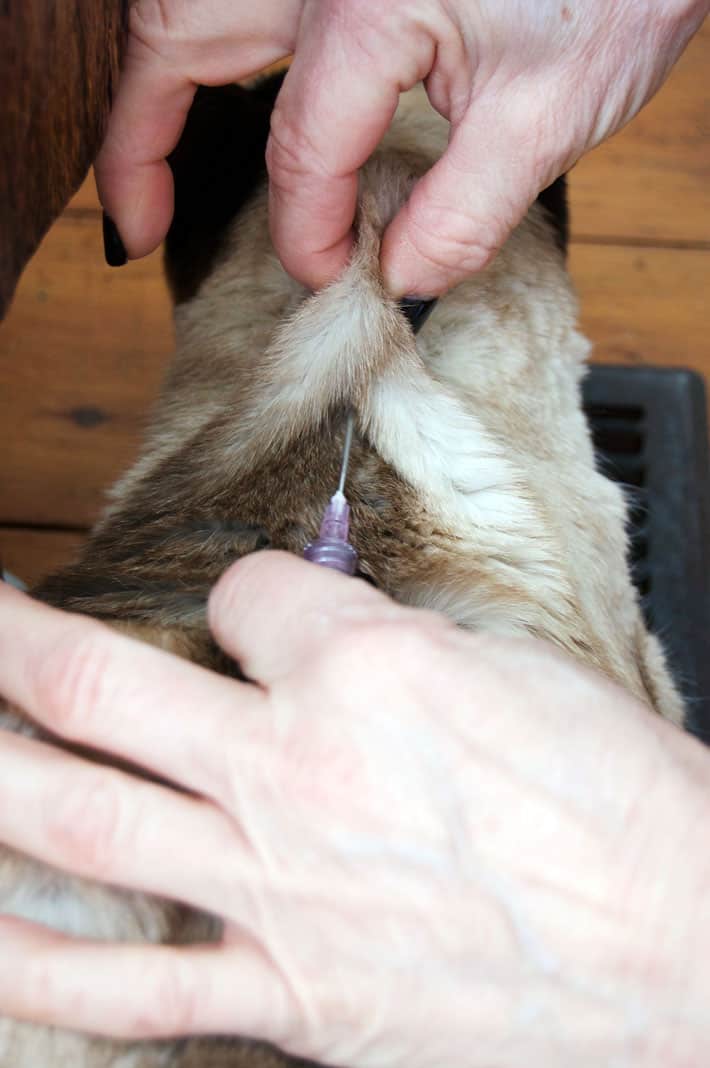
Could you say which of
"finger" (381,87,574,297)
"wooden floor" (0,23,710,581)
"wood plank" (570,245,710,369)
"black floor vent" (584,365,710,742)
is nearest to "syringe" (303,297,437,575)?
"finger" (381,87,574,297)

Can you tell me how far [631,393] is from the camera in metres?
1.20

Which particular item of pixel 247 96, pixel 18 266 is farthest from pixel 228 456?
pixel 247 96

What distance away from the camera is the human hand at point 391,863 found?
0.43 m

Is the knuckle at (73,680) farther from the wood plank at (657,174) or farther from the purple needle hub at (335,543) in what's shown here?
the wood plank at (657,174)

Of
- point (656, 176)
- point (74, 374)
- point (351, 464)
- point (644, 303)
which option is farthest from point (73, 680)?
point (656, 176)

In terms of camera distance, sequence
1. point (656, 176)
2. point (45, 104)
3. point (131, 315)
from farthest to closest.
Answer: point (656, 176) → point (131, 315) → point (45, 104)

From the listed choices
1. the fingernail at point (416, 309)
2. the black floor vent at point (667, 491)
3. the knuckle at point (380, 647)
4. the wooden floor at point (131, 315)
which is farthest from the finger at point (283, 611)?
the wooden floor at point (131, 315)

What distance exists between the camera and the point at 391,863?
1.44 feet

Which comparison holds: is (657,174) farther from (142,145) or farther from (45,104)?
(45,104)

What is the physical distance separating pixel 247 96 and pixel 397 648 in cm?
61

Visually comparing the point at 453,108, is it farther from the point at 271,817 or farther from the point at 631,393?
the point at 631,393

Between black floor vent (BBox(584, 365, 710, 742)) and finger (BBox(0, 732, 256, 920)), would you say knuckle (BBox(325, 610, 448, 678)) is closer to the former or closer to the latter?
finger (BBox(0, 732, 256, 920))

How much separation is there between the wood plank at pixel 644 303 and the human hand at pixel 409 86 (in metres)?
0.63

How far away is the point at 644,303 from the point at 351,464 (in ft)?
2.68
